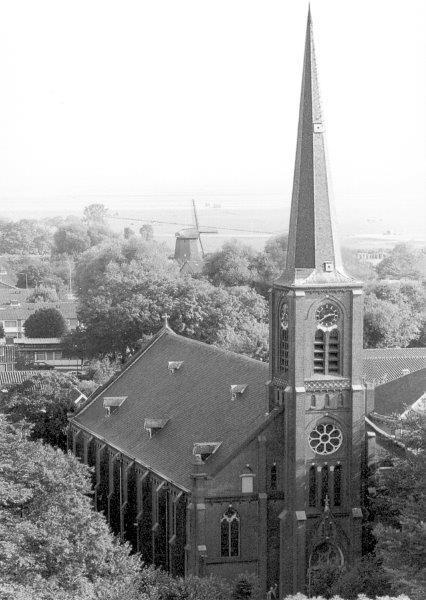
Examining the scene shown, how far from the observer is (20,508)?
5869 centimetres

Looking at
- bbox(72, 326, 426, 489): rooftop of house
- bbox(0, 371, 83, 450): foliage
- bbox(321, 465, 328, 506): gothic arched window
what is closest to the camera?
bbox(321, 465, 328, 506): gothic arched window

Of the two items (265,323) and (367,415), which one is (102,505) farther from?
(265,323)

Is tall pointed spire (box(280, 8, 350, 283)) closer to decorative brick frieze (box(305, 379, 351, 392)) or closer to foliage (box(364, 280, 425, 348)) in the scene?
decorative brick frieze (box(305, 379, 351, 392))

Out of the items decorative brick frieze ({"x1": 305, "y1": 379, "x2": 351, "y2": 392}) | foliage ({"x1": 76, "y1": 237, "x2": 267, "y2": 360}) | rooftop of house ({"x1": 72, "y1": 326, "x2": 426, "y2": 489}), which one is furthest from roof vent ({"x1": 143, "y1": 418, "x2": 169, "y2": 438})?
foliage ({"x1": 76, "y1": 237, "x2": 267, "y2": 360})

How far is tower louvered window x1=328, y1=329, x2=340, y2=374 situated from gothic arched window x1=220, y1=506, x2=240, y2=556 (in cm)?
862

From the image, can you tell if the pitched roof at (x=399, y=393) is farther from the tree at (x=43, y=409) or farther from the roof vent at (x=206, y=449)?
the roof vent at (x=206, y=449)

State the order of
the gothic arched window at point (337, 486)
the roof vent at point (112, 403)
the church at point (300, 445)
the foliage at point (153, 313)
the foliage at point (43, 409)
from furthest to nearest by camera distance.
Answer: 1. the foliage at point (153, 313)
2. the foliage at point (43, 409)
3. the roof vent at point (112, 403)
4. the gothic arched window at point (337, 486)
5. the church at point (300, 445)

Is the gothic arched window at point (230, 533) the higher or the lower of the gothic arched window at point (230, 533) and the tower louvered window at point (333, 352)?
the lower

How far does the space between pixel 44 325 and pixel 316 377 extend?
343 ft

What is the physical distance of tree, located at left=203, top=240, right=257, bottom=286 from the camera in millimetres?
165262

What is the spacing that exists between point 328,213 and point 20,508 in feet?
68.7

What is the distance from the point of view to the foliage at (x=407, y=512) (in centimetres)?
5488

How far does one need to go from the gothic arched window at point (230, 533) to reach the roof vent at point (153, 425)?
10472 mm

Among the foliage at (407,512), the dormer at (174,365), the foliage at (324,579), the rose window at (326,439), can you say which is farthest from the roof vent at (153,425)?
the foliage at (324,579)
